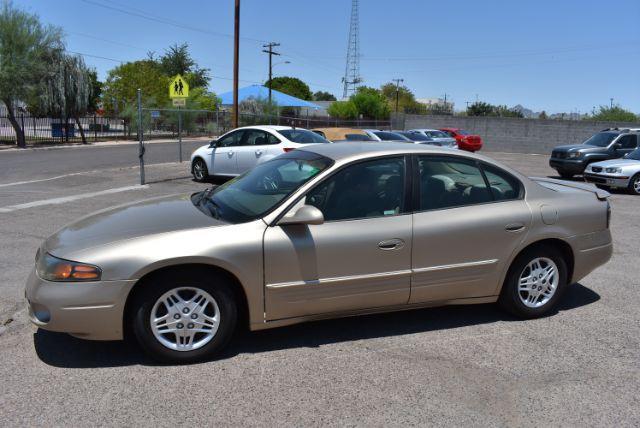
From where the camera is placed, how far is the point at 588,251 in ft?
15.9

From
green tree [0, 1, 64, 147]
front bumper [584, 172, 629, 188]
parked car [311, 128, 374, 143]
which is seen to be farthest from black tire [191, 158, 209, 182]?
green tree [0, 1, 64, 147]

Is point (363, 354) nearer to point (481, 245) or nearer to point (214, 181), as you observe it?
point (481, 245)

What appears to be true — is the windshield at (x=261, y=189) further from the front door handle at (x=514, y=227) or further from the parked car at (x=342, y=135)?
the parked car at (x=342, y=135)

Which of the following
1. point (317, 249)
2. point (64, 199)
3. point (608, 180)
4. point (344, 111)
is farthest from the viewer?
point (344, 111)

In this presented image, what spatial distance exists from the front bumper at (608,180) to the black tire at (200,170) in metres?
10.4

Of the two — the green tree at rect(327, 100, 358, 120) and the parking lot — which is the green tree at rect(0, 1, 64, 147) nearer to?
the parking lot

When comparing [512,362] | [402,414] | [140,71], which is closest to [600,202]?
[512,362]

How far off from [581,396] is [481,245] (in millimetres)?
1327

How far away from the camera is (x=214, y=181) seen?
14430mm

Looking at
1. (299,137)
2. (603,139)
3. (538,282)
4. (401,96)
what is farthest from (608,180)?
(401,96)

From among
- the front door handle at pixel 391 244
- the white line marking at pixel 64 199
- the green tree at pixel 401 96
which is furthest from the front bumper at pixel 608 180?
the green tree at pixel 401 96

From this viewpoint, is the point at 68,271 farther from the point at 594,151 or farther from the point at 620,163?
the point at 594,151

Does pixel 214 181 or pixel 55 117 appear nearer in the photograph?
pixel 214 181

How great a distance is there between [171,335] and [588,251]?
3589mm
